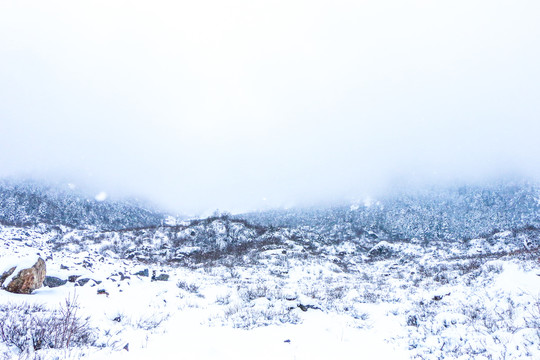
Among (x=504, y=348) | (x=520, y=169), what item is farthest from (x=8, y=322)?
(x=520, y=169)

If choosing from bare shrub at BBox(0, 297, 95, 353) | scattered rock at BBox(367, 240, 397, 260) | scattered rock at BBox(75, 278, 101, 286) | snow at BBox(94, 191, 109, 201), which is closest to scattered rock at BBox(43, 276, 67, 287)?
scattered rock at BBox(75, 278, 101, 286)

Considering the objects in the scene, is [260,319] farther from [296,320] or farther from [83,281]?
[83,281]

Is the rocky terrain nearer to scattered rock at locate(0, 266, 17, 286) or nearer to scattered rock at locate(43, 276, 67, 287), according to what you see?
scattered rock at locate(43, 276, 67, 287)

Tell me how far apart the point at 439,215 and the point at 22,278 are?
302 feet

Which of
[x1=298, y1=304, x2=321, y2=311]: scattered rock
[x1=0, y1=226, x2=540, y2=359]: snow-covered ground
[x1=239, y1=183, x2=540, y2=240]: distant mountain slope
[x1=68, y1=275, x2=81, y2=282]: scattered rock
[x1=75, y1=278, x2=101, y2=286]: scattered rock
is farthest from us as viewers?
[x1=239, y1=183, x2=540, y2=240]: distant mountain slope

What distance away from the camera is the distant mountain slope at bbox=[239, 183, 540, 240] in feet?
217

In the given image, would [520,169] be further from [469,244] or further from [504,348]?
[504,348]

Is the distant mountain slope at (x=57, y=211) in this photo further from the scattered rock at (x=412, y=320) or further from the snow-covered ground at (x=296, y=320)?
the scattered rock at (x=412, y=320)

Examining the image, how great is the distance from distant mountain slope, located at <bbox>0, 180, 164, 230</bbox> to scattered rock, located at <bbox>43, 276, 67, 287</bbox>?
214ft

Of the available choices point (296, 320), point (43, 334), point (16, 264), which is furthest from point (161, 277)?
point (43, 334)

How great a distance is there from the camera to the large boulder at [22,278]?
349 inches

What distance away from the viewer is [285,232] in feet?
151

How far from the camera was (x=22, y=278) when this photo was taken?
9.02 metres


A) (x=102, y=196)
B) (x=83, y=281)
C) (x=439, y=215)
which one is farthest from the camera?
(x=102, y=196)
